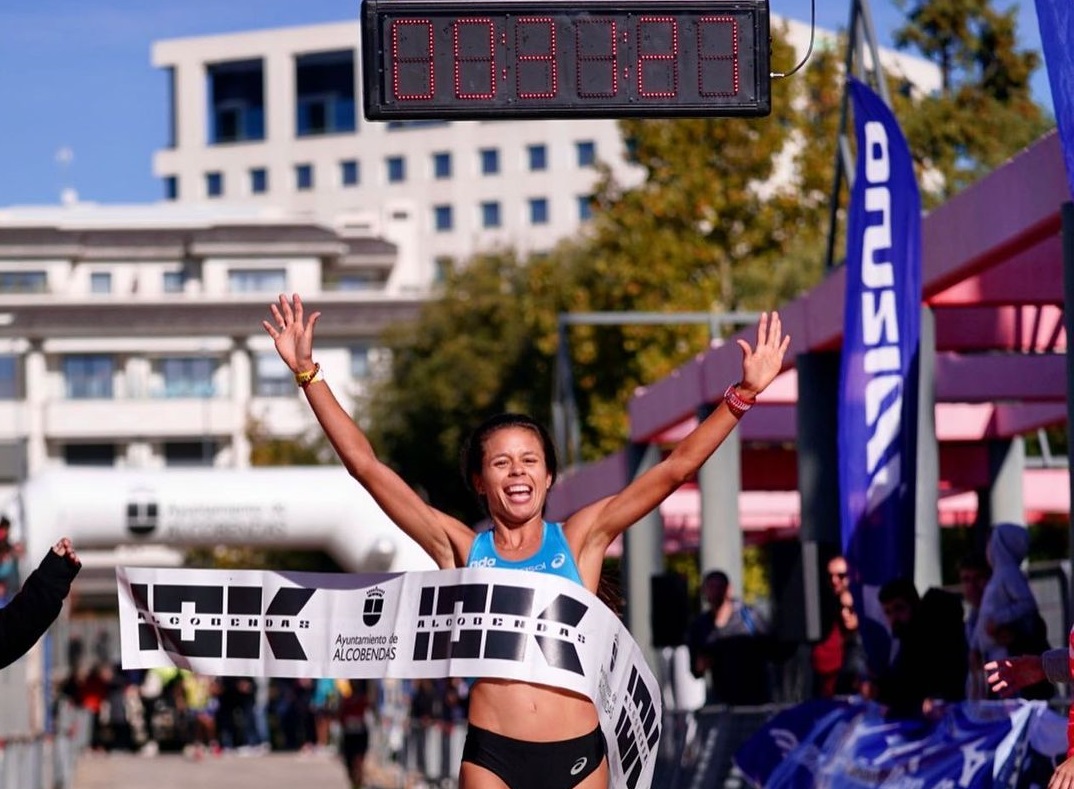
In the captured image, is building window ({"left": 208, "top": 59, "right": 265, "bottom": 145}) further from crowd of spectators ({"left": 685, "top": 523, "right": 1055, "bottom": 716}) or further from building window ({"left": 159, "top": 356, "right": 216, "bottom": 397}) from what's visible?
crowd of spectators ({"left": 685, "top": 523, "right": 1055, "bottom": 716})

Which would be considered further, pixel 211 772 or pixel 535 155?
pixel 535 155

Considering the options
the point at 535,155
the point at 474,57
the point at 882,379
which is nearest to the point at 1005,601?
the point at 882,379

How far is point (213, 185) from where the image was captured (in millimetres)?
143750

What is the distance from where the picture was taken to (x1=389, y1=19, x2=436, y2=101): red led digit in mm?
10383

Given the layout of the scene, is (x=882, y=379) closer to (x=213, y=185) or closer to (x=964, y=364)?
(x=964, y=364)

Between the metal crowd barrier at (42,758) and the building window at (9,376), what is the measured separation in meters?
70.8

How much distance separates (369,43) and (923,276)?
579cm

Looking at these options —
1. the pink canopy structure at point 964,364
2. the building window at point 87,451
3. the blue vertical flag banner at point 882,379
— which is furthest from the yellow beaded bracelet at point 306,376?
the building window at point 87,451

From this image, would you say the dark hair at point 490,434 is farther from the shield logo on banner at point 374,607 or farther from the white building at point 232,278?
the white building at point 232,278

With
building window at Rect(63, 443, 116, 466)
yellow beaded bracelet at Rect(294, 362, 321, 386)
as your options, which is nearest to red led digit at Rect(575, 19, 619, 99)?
yellow beaded bracelet at Rect(294, 362, 321, 386)

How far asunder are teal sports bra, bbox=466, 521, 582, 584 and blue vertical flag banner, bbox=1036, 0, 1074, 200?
7.00 feet

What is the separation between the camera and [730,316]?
32.1m

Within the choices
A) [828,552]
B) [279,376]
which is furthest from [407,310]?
[828,552]

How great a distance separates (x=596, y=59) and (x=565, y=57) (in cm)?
12
